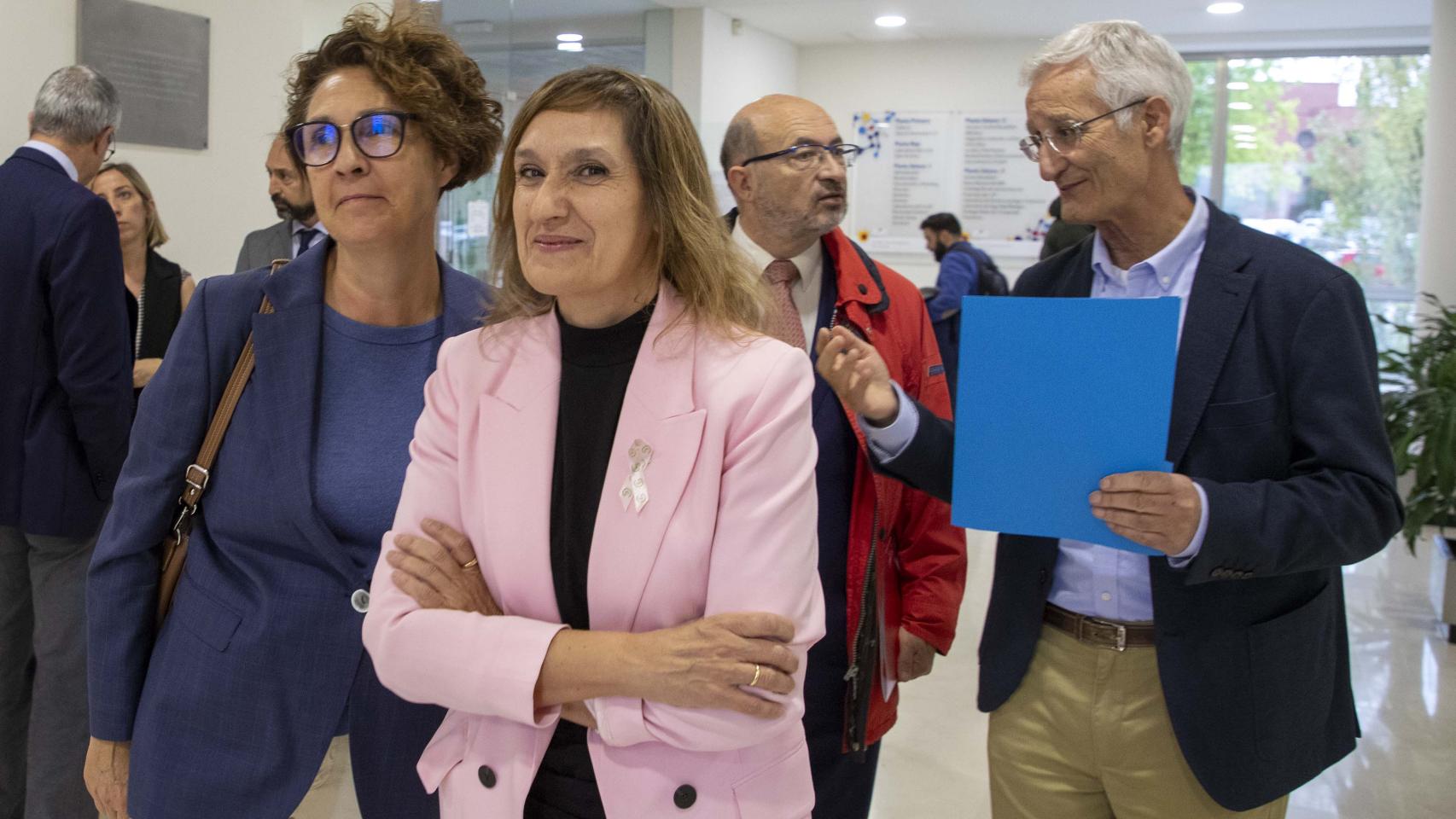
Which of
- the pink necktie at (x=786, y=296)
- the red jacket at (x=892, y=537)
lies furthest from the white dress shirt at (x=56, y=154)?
the red jacket at (x=892, y=537)

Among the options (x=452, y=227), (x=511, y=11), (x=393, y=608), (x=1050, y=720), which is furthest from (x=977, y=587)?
(x=393, y=608)

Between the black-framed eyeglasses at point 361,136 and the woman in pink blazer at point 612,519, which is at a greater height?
the black-framed eyeglasses at point 361,136

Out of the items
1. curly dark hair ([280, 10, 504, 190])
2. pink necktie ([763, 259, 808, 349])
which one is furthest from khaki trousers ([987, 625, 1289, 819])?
curly dark hair ([280, 10, 504, 190])

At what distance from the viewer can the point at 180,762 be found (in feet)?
5.63

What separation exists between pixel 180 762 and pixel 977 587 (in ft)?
16.1

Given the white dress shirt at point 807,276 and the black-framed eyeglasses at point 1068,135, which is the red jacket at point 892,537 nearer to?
the white dress shirt at point 807,276

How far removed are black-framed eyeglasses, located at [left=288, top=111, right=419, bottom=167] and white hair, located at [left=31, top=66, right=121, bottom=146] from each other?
169cm

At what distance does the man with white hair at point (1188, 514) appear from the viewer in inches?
65.8

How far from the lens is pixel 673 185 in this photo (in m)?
1.49

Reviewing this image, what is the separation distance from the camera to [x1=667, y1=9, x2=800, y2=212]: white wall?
8977 millimetres

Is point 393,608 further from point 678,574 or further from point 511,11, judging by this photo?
point 511,11

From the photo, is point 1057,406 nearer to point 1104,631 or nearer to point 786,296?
point 1104,631

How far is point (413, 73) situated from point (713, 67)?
7641 millimetres

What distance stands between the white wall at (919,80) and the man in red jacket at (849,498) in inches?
321
